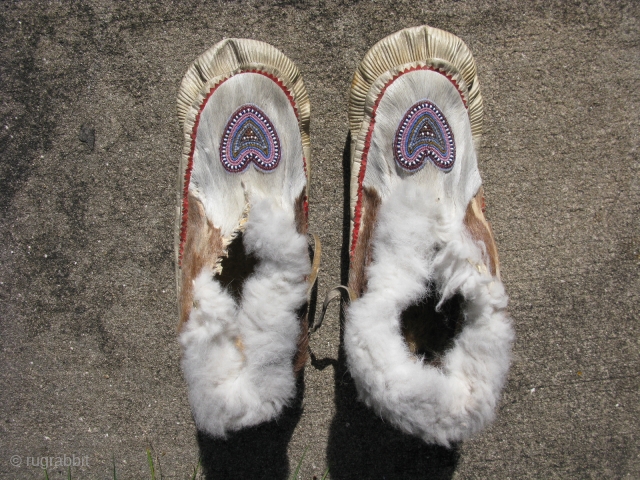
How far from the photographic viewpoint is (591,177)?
42.1 inches

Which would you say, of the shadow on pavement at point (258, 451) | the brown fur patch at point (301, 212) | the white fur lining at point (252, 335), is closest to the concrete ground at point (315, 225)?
the shadow on pavement at point (258, 451)

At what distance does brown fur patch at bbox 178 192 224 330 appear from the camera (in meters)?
0.84

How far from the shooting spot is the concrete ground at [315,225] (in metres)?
1.05

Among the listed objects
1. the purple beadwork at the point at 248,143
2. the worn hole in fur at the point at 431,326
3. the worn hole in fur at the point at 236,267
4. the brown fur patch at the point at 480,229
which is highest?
the purple beadwork at the point at 248,143

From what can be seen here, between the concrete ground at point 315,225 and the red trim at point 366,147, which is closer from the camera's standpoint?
the red trim at point 366,147

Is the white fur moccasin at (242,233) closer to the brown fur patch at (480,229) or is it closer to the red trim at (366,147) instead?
the red trim at (366,147)

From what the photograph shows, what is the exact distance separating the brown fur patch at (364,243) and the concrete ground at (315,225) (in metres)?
0.16

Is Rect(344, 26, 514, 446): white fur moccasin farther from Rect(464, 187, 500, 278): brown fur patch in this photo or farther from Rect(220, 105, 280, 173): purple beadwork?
Rect(220, 105, 280, 173): purple beadwork

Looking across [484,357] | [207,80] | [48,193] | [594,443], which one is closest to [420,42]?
[207,80]

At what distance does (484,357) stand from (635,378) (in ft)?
2.11

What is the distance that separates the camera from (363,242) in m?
0.89

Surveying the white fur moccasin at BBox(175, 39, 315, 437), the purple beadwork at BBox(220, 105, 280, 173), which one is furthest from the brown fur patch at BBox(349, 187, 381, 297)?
the purple beadwork at BBox(220, 105, 280, 173)

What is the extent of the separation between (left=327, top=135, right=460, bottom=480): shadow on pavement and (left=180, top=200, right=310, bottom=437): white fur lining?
276 mm

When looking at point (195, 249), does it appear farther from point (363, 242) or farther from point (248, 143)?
point (363, 242)
